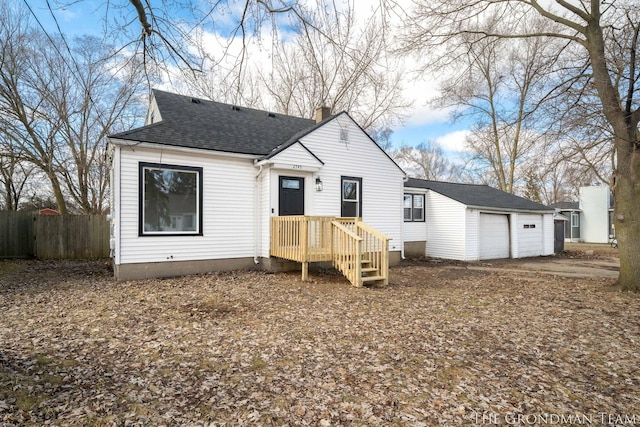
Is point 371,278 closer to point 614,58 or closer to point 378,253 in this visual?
point 378,253

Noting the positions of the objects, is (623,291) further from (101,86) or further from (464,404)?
(101,86)

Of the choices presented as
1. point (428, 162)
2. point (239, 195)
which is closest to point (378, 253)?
point (239, 195)

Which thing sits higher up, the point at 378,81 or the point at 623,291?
the point at 378,81

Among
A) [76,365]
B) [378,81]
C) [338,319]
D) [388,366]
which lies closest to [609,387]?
[388,366]

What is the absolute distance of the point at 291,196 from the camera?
9781 mm

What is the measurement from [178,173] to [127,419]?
6.90 meters

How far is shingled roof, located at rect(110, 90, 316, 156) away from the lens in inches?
334

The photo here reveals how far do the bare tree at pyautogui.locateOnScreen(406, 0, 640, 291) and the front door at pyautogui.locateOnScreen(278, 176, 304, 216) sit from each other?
4.55 m

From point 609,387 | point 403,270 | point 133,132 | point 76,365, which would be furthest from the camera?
point 403,270

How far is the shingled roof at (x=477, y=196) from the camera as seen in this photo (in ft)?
48.0

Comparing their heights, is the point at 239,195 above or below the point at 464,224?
above

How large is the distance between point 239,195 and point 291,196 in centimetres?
146

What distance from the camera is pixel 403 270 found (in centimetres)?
1068

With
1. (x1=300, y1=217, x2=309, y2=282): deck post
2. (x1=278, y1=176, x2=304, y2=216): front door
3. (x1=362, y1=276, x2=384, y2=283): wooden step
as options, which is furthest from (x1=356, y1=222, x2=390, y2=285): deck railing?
(x1=278, y1=176, x2=304, y2=216): front door
